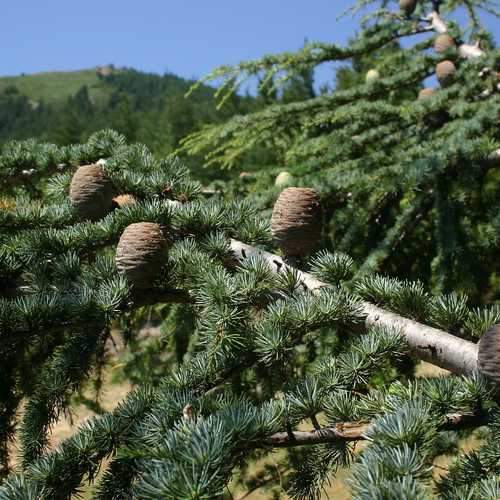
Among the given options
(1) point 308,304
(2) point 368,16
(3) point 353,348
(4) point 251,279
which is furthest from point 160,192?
(2) point 368,16

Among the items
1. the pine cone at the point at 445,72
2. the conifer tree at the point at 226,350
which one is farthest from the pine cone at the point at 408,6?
the conifer tree at the point at 226,350

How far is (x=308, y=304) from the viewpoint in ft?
4.06

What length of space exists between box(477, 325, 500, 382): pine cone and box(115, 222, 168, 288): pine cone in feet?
3.01

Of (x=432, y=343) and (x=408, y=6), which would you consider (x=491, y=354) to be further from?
(x=408, y=6)

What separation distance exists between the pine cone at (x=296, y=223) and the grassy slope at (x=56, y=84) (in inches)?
5174

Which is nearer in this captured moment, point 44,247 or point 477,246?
point 44,247

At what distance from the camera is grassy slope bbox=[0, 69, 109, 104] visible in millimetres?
131500

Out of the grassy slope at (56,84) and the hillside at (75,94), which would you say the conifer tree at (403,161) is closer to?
the hillside at (75,94)

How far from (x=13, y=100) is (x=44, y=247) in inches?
5107

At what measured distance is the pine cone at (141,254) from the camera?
1.43 m

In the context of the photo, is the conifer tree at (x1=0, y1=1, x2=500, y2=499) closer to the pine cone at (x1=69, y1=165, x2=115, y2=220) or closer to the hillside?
the pine cone at (x1=69, y1=165, x2=115, y2=220)

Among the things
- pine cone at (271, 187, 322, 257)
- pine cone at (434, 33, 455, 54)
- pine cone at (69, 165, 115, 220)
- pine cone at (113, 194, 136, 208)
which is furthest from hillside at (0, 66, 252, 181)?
pine cone at (271, 187, 322, 257)

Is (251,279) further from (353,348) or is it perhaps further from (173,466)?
(173,466)

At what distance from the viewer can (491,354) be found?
3.34ft
